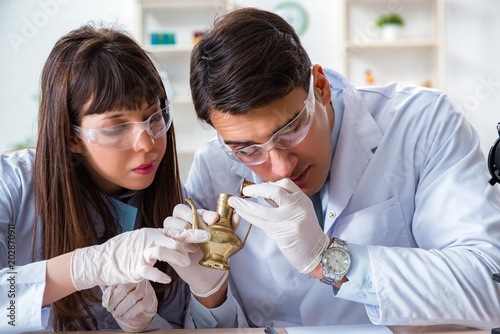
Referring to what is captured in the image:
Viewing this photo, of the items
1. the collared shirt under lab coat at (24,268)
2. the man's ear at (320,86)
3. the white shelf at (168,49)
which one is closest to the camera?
the collared shirt under lab coat at (24,268)

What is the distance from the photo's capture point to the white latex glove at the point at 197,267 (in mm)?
1547

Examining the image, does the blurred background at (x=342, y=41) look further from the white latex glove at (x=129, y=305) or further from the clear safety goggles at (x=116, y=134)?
the white latex glove at (x=129, y=305)

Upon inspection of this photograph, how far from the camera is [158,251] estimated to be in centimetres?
144

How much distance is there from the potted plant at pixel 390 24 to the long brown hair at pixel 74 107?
4295 millimetres

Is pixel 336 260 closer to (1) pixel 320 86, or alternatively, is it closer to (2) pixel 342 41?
(1) pixel 320 86

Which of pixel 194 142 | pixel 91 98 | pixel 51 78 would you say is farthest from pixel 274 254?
pixel 194 142

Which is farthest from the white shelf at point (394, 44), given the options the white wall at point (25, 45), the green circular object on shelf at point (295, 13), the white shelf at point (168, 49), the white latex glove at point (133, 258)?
the white latex glove at point (133, 258)

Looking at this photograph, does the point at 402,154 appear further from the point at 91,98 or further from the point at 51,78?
the point at 51,78

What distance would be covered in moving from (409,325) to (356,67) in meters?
4.54

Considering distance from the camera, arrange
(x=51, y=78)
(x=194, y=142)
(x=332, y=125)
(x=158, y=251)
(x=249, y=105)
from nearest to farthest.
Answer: (x=158, y=251) → (x=249, y=105) → (x=51, y=78) → (x=332, y=125) → (x=194, y=142)

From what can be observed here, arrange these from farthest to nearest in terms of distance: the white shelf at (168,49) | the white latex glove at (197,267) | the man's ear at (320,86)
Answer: the white shelf at (168,49) < the man's ear at (320,86) < the white latex glove at (197,267)

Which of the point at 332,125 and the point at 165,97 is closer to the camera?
the point at 165,97

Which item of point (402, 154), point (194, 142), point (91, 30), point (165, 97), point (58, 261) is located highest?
point (91, 30)

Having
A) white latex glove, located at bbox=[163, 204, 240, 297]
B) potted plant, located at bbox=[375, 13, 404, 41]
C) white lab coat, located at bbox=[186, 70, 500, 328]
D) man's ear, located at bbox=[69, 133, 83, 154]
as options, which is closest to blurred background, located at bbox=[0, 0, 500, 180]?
potted plant, located at bbox=[375, 13, 404, 41]
